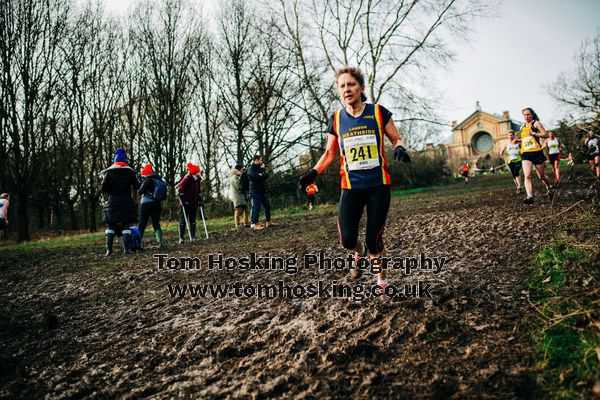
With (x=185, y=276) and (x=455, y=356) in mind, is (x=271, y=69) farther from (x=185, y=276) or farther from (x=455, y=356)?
(x=455, y=356)

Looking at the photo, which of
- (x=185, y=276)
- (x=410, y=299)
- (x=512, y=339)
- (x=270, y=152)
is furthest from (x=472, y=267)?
(x=270, y=152)

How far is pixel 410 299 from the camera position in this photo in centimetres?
330

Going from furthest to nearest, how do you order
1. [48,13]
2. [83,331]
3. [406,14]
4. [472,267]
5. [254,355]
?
1. [406,14]
2. [48,13]
3. [472,267]
4. [83,331]
5. [254,355]

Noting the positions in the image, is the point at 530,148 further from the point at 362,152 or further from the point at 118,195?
the point at 118,195

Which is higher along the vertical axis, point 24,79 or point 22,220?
point 24,79

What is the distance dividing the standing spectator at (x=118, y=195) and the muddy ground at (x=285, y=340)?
268cm

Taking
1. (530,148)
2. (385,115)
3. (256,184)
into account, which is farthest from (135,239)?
(530,148)

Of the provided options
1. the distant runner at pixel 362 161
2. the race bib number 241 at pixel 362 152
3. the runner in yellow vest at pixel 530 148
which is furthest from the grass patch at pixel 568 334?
the runner in yellow vest at pixel 530 148

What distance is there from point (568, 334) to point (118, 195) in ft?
25.2

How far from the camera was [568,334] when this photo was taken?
2.32 metres

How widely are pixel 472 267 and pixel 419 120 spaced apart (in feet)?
54.9

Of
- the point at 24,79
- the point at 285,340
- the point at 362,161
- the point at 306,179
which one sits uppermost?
the point at 24,79

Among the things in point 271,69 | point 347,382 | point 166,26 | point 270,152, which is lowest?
point 347,382

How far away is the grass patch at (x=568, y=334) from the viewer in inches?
75.5
